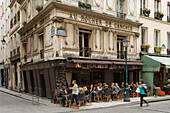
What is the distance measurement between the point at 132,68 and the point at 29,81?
9.25m

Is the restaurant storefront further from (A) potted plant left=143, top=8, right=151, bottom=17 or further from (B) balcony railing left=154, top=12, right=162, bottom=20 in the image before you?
(B) balcony railing left=154, top=12, right=162, bottom=20

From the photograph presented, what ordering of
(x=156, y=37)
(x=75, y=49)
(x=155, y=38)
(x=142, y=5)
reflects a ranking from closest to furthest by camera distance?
(x=75, y=49), (x=142, y=5), (x=155, y=38), (x=156, y=37)

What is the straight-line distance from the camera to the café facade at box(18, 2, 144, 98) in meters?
13.5

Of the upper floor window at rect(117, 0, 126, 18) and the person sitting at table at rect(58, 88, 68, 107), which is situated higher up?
the upper floor window at rect(117, 0, 126, 18)

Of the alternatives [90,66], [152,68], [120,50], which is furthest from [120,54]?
[90,66]

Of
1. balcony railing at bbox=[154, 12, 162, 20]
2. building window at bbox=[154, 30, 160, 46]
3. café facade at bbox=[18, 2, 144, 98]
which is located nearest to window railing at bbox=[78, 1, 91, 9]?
café facade at bbox=[18, 2, 144, 98]

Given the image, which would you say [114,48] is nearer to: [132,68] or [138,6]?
[132,68]

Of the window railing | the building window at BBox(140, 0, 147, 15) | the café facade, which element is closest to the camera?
the café facade

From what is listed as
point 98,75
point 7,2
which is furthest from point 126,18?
point 7,2

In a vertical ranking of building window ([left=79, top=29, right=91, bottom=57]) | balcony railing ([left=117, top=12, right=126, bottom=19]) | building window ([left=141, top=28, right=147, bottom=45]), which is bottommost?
building window ([left=79, top=29, right=91, bottom=57])

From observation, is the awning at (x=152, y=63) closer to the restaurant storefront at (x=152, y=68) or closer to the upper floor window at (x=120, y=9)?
the restaurant storefront at (x=152, y=68)

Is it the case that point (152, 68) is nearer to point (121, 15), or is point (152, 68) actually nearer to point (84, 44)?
point (121, 15)

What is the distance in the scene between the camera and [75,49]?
1412 cm

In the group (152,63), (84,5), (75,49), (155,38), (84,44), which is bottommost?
(152,63)
